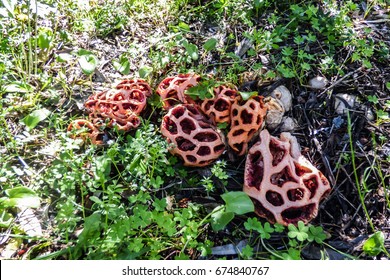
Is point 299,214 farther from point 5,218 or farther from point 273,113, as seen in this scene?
point 5,218

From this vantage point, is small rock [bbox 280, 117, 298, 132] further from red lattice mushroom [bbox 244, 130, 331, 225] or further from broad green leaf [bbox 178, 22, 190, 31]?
broad green leaf [bbox 178, 22, 190, 31]

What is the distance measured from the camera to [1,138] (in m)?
2.40

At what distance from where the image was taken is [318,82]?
2.58 m

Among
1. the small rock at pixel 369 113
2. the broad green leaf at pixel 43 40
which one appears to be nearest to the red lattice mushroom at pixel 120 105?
the broad green leaf at pixel 43 40

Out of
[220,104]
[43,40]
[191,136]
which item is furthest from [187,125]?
[43,40]

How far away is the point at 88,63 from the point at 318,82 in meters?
1.42

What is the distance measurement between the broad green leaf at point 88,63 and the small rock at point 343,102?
1.48 metres

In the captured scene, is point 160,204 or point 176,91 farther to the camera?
point 176,91

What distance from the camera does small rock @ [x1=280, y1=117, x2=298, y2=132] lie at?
2420 millimetres

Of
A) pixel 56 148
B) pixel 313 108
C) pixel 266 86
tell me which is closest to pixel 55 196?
pixel 56 148

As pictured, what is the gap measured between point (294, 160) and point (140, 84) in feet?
3.46

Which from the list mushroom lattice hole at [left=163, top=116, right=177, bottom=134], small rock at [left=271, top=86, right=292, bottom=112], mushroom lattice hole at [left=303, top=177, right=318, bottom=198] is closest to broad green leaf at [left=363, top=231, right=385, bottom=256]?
mushroom lattice hole at [left=303, top=177, right=318, bottom=198]

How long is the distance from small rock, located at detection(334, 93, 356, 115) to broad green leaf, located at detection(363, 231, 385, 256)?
0.81 meters

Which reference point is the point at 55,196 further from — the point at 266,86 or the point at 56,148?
the point at 266,86
